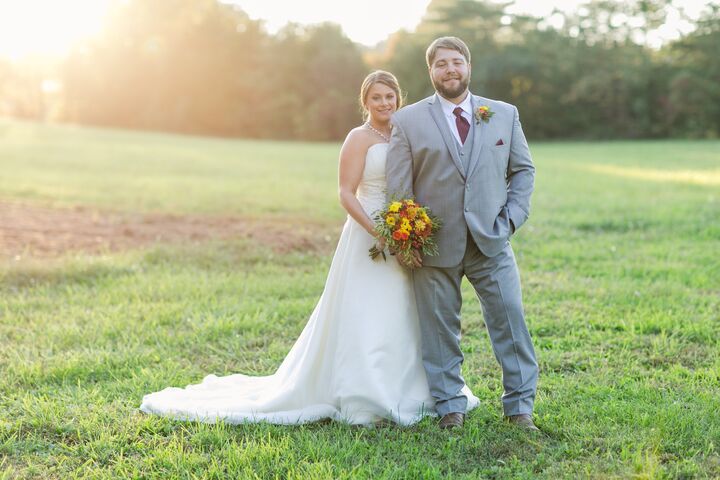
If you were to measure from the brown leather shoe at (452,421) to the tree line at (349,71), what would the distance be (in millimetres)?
43829

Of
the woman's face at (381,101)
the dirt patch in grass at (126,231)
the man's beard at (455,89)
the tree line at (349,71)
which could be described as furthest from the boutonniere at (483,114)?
the tree line at (349,71)

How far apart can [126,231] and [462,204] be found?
8.02 metres

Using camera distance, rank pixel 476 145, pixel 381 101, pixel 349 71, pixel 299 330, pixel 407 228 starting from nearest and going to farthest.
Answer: pixel 407 228 < pixel 476 145 < pixel 381 101 < pixel 299 330 < pixel 349 71

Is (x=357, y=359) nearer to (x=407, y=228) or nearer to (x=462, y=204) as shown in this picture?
(x=407, y=228)

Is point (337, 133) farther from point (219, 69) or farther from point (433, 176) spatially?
point (433, 176)

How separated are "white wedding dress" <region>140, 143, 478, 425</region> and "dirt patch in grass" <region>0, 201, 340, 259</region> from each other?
502 cm

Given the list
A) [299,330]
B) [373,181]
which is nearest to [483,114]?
[373,181]

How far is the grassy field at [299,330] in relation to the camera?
12.8 ft

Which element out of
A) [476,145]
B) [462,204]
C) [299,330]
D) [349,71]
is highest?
[349,71]

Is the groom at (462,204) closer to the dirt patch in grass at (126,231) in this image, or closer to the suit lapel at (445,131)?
the suit lapel at (445,131)

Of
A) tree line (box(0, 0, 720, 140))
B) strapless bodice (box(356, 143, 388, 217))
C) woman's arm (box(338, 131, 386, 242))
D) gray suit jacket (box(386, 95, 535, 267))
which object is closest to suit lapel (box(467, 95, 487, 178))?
gray suit jacket (box(386, 95, 535, 267))

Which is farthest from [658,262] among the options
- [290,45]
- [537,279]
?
[290,45]

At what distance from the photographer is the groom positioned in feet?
13.9

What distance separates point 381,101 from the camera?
449 centimetres
